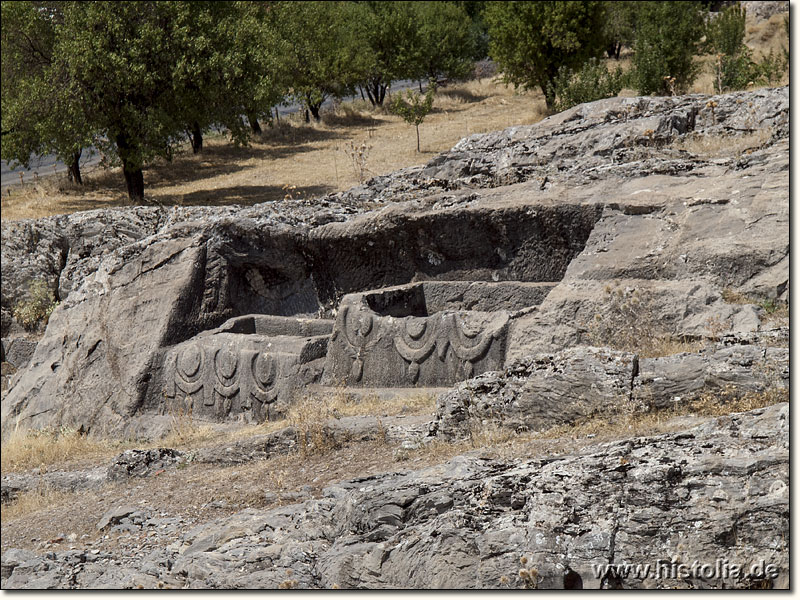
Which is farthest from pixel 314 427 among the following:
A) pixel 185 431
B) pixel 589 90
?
pixel 589 90

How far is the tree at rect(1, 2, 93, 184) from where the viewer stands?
59.6 feet

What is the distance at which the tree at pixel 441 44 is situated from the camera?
3666 cm

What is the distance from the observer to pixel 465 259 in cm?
1093

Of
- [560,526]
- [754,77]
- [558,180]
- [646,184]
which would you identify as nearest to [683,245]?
[646,184]

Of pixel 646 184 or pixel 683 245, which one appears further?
pixel 646 184

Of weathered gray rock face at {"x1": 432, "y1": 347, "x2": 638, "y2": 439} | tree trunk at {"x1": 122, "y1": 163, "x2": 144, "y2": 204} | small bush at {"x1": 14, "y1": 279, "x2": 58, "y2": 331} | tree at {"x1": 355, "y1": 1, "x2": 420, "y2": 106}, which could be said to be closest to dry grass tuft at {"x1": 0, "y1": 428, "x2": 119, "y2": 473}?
small bush at {"x1": 14, "y1": 279, "x2": 58, "y2": 331}

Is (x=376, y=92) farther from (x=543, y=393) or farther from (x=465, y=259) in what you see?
(x=543, y=393)

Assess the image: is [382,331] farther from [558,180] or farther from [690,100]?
[690,100]

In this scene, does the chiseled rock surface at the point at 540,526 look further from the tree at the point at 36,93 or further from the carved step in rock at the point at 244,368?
the tree at the point at 36,93

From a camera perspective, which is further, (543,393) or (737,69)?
(737,69)

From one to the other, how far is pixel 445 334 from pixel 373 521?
404 centimetres

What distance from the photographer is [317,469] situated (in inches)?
289

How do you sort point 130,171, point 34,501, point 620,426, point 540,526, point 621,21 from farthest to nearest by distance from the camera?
point 621,21 < point 130,171 < point 34,501 < point 620,426 < point 540,526

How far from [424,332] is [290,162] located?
55.1ft
